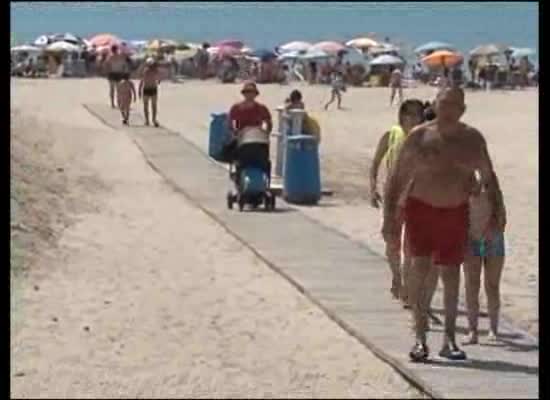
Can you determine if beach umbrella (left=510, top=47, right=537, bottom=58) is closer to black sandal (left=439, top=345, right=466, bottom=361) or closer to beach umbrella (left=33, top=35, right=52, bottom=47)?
black sandal (left=439, top=345, right=466, bottom=361)

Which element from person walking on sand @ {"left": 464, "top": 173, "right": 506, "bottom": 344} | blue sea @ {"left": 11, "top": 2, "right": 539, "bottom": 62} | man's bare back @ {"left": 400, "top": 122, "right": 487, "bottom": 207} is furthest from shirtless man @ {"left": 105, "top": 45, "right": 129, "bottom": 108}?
man's bare back @ {"left": 400, "top": 122, "right": 487, "bottom": 207}

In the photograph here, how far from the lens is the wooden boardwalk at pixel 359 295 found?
4797 millimetres

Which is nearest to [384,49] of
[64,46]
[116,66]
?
[116,66]

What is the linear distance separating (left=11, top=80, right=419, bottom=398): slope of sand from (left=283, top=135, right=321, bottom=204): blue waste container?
809mm

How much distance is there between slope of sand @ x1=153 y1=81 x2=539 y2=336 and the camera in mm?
8016

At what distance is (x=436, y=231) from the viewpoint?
2.91 metres

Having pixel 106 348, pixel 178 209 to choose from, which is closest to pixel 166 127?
pixel 178 209

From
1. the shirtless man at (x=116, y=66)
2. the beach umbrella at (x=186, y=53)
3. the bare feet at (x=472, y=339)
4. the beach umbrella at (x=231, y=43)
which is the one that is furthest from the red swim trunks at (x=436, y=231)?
the beach umbrella at (x=186, y=53)

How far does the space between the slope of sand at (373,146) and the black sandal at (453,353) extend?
574 millimetres

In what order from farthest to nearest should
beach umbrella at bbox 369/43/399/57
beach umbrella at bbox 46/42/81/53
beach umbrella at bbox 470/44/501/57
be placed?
1. beach umbrella at bbox 470/44/501/57
2. beach umbrella at bbox 46/42/81/53
3. beach umbrella at bbox 369/43/399/57

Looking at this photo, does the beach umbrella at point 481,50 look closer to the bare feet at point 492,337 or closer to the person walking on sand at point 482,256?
the bare feet at point 492,337

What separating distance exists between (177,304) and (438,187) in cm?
506

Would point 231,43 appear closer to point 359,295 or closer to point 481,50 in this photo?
point 359,295

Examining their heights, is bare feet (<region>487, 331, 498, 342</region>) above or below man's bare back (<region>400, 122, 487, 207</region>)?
below
